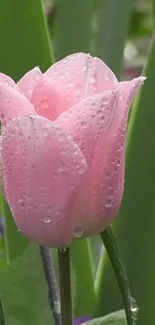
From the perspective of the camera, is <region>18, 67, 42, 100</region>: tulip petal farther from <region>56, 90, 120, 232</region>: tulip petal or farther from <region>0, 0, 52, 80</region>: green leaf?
<region>0, 0, 52, 80</region>: green leaf

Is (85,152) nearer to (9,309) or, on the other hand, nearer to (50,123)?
(50,123)

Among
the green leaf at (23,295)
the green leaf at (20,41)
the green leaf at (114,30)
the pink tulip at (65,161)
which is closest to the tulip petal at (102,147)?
the pink tulip at (65,161)

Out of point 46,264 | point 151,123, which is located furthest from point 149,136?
point 46,264

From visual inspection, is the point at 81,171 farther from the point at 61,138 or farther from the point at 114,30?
the point at 114,30

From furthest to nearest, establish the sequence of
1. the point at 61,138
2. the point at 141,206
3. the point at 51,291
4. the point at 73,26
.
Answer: the point at 73,26 → the point at 141,206 → the point at 51,291 → the point at 61,138

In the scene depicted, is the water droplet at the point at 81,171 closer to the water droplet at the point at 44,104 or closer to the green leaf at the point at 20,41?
the water droplet at the point at 44,104

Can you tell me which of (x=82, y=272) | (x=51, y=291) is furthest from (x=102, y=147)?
(x=82, y=272)
